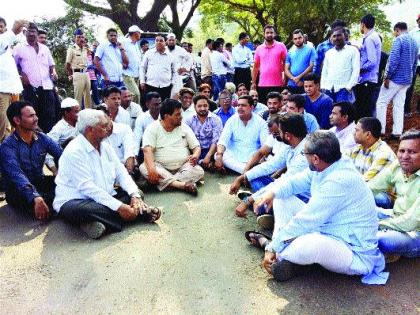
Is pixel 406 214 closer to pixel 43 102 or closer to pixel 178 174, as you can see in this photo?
pixel 178 174

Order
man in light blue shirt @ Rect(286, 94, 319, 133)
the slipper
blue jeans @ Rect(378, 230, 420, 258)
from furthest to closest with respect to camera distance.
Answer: man in light blue shirt @ Rect(286, 94, 319, 133) → the slipper → blue jeans @ Rect(378, 230, 420, 258)

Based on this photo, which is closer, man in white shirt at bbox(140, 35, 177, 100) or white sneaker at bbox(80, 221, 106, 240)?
white sneaker at bbox(80, 221, 106, 240)

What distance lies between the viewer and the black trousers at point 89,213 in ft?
11.7

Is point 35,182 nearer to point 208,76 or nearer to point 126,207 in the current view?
point 126,207

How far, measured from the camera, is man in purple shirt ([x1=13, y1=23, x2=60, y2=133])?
611 centimetres

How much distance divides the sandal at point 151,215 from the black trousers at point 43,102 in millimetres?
3558

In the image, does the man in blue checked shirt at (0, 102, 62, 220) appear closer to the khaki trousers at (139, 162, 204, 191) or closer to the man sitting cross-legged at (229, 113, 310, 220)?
the khaki trousers at (139, 162, 204, 191)

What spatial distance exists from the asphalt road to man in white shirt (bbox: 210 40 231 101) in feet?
20.7

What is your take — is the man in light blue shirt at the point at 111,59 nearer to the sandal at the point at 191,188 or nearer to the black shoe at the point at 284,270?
the sandal at the point at 191,188

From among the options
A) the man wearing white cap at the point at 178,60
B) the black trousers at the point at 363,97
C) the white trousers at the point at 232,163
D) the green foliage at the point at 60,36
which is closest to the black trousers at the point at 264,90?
the black trousers at the point at 363,97

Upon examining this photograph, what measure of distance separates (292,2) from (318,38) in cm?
167

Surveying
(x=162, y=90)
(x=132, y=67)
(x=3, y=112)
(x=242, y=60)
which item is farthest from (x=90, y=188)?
(x=242, y=60)

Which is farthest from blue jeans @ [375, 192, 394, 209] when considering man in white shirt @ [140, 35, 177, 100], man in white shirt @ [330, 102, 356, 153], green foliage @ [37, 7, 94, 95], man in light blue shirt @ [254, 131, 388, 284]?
green foliage @ [37, 7, 94, 95]

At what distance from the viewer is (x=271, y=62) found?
689cm
